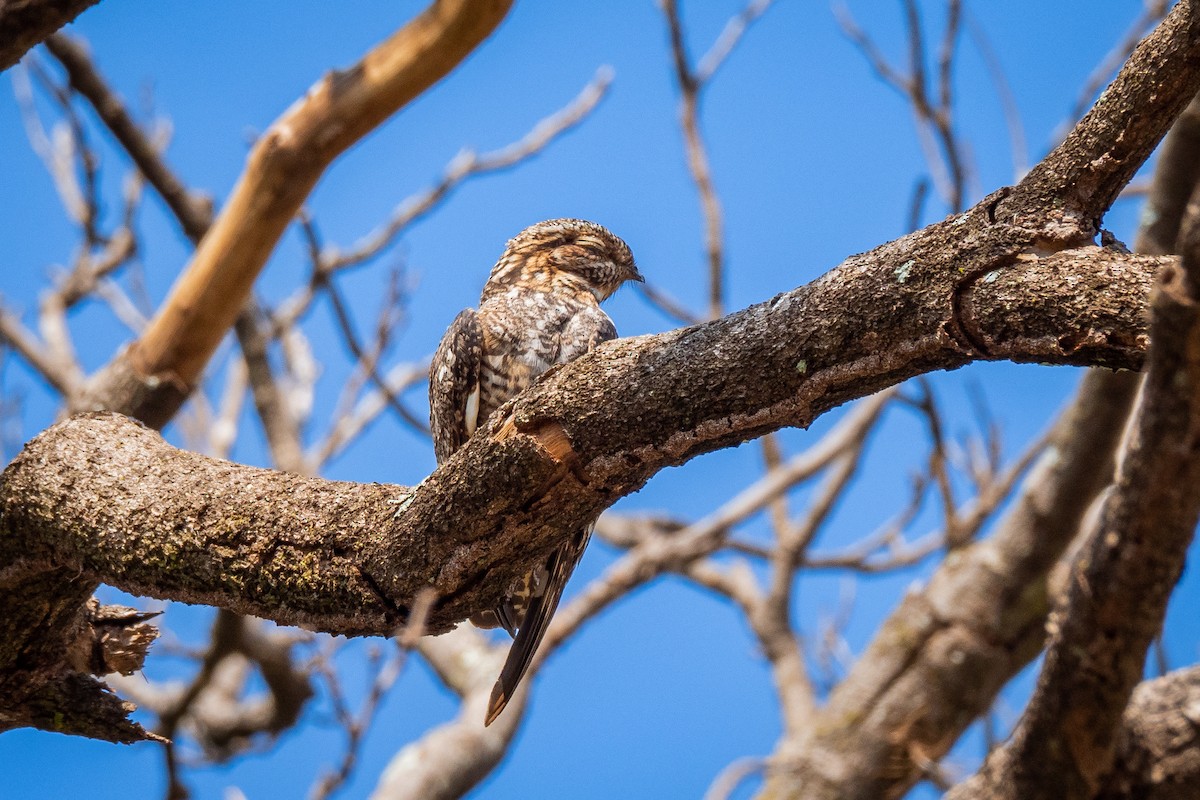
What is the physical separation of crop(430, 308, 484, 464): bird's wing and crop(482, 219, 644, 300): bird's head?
0.74m

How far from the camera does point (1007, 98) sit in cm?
754

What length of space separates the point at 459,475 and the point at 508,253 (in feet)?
8.24

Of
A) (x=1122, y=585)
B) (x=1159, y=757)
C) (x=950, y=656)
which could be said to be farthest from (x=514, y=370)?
(x=950, y=656)

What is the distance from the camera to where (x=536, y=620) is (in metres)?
3.99

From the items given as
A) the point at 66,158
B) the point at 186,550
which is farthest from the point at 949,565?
the point at 66,158

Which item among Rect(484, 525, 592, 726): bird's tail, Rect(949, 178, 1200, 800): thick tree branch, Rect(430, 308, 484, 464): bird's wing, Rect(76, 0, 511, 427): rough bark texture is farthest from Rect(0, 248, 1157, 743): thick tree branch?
Rect(76, 0, 511, 427): rough bark texture

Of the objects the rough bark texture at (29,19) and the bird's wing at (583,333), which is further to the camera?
the bird's wing at (583,333)

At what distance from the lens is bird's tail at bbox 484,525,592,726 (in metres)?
3.72

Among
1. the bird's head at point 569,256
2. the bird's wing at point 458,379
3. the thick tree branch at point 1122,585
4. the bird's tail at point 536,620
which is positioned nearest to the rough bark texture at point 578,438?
the thick tree branch at point 1122,585

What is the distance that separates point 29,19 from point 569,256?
2266mm

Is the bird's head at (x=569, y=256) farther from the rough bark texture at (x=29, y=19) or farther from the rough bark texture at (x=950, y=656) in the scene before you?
the rough bark texture at (x=950, y=656)

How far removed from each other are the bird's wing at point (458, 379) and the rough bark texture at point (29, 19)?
1.59 metres

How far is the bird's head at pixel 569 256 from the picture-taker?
5.05 metres

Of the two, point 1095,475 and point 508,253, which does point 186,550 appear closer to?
point 508,253
